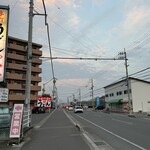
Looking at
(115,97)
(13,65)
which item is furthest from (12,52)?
(115,97)

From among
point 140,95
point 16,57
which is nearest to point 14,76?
point 16,57

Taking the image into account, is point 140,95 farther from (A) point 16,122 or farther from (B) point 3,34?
(A) point 16,122

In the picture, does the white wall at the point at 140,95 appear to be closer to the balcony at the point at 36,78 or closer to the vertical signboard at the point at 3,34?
the balcony at the point at 36,78

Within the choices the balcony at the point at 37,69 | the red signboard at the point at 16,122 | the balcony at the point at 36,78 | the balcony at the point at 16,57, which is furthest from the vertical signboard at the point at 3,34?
the balcony at the point at 37,69

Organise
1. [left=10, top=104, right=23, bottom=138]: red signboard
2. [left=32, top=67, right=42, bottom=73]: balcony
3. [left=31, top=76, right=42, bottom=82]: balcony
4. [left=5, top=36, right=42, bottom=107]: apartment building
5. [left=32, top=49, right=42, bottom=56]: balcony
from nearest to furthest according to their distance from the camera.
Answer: [left=10, top=104, right=23, bottom=138]: red signboard → [left=5, top=36, right=42, bottom=107]: apartment building → [left=31, top=76, right=42, bottom=82]: balcony → [left=32, top=67, right=42, bottom=73]: balcony → [left=32, top=49, right=42, bottom=56]: balcony

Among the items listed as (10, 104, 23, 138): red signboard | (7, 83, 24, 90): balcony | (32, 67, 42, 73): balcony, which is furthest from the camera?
(32, 67, 42, 73): balcony

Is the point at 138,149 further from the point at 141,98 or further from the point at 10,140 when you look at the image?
the point at 141,98

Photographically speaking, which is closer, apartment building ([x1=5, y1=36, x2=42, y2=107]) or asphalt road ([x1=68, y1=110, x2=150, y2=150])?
asphalt road ([x1=68, y1=110, x2=150, y2=150])

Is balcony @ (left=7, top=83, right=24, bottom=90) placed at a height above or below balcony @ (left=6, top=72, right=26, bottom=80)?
below

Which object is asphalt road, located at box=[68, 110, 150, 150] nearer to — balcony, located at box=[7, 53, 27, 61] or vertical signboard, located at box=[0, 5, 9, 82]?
vertical signboard, located at box=[0, 5, 9, 82]

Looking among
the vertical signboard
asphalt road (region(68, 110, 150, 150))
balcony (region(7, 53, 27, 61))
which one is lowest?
asphalt road (region(68, 110, 150, 150))

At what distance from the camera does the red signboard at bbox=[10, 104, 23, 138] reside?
12398 mm

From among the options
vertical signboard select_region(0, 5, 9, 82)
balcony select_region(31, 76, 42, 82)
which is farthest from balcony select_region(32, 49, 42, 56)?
vertical signboard select_region(0, 5, 9, 82)

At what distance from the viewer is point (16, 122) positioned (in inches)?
504
